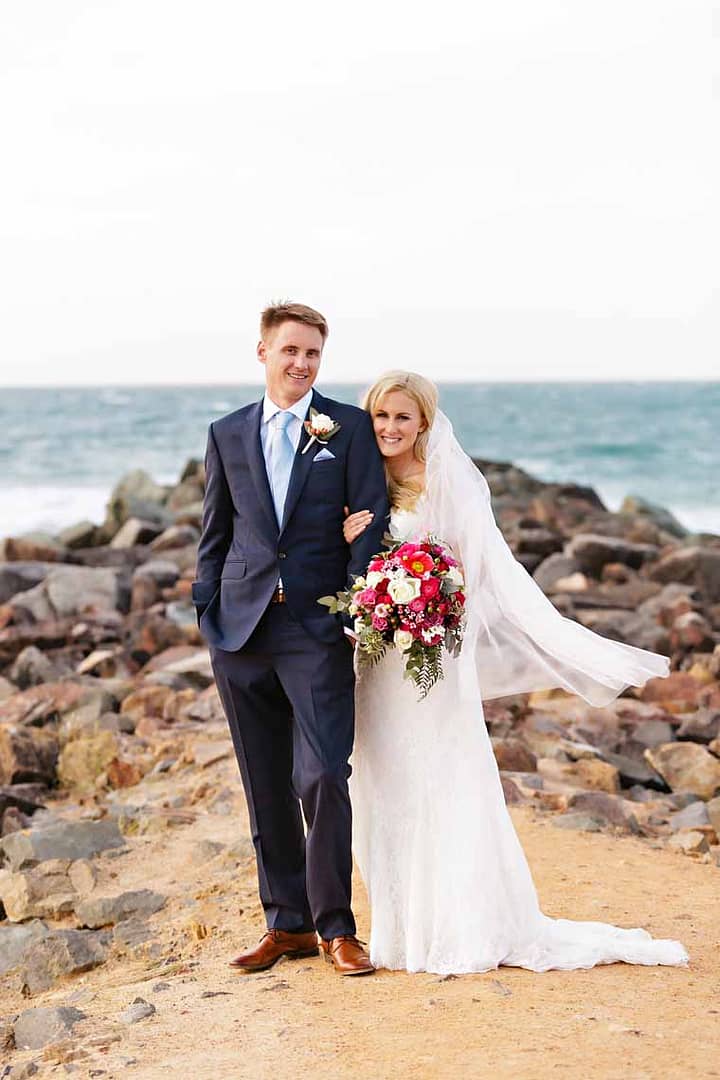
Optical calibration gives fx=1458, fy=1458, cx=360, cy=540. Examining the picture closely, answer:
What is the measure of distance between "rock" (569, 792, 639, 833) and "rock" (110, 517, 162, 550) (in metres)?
14.5

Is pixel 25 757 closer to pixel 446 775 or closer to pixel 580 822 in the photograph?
pixel 580 822

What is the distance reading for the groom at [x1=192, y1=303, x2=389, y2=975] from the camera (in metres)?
5.36

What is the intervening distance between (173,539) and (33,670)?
26.4 feet

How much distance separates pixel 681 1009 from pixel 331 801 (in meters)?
Answer: 1.41

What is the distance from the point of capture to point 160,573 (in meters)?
19.1

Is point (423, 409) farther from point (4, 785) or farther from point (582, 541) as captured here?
point (582, 541)

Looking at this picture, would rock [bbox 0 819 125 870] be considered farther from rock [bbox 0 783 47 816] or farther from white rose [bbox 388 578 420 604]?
white rose [bbox 388 578 420 604]

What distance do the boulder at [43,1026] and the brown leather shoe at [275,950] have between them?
645mm

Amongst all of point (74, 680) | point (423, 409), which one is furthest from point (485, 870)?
point (74, 680)

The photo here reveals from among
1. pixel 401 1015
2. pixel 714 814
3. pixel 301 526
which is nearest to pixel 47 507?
pixel 714 814

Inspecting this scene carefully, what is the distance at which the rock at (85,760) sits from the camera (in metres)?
10.2

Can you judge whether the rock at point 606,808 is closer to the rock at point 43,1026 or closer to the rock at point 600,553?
the rock at point 43,1026

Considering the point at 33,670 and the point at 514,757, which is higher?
the point at 514,757

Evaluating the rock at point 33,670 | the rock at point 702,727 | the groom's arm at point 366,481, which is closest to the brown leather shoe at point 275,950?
the groom's arm at point 366,481
